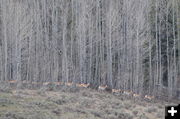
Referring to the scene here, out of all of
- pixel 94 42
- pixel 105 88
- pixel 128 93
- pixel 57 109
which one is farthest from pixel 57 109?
pixel 94 42

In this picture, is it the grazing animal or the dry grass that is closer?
the dry grass

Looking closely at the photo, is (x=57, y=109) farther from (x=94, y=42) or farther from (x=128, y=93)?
(x=94, y=42)

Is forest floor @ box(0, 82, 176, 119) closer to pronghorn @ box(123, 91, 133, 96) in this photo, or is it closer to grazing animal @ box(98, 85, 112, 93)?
pronghorn @ box(123, 91, 133, 96)

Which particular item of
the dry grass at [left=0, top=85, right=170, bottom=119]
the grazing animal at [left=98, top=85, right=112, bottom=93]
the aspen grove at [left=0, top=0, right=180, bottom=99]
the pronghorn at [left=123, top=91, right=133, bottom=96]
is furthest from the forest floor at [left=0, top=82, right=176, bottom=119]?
the aspen grove at [left=0, top=0, right=180, bottom=99]

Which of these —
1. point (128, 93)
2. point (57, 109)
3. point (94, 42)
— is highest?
point (94, 42)

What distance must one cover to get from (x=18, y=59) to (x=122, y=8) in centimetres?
763

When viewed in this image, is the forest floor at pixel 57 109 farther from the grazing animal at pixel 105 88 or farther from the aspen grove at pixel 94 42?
the aspen grove at pixel 94 42

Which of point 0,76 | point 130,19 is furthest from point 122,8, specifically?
point 0,76

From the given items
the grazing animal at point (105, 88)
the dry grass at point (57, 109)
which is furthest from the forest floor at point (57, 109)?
the grazing animal at point (105, 88)

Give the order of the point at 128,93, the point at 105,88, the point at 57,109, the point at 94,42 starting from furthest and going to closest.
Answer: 1. the point at 94,42
2. the point at 105,88
3. the point at 128,93
4. the point at 57,109

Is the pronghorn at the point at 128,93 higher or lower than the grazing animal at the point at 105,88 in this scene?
lower

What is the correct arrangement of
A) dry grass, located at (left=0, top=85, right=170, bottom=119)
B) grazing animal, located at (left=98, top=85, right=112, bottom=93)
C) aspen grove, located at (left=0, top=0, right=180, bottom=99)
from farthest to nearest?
aspen grove, located at (left=0, top=0, right=180, bottom=99)
grazing animal, located at (left=98, top=85, right=112, bottom=93)
dry grass, located at (left=0, top=85, right=170, bottom=119)

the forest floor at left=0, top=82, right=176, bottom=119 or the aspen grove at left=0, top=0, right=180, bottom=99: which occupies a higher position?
the aspen grove at left=0, top=0, right=180, bottom=99

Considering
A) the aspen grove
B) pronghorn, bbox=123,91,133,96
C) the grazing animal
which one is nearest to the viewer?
pronghorn, bbox=123,91,133,96
